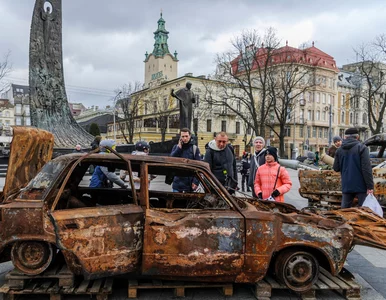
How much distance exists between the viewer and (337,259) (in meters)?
3.62

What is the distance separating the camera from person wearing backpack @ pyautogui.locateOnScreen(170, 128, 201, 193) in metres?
5.61

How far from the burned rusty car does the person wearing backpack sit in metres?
1.81

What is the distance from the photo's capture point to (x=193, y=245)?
3.40 m

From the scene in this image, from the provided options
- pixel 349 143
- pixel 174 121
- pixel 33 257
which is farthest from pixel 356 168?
pixel 174 121

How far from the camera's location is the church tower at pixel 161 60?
83.1 meters

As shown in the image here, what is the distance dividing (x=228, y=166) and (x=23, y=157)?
3.22 m

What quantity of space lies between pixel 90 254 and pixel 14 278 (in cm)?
81

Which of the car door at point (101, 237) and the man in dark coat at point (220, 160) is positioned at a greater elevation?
the man in dark coat at point (220, 160)

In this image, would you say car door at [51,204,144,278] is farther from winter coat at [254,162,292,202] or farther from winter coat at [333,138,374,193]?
winter coat at [333,138,374,193]

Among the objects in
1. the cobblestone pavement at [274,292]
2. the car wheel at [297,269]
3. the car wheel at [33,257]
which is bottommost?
the cobblestone pavement at [274,292]

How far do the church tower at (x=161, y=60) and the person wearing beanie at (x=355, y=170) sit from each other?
251 feet

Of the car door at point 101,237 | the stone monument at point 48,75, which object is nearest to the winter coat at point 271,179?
the car door at point 101,237

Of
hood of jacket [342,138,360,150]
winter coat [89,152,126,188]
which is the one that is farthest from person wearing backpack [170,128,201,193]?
hood of jacket [342,138,360,150]

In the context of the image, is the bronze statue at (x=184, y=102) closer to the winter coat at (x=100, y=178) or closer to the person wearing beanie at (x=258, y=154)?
the person wearing beanie at (x=258, y=154)
